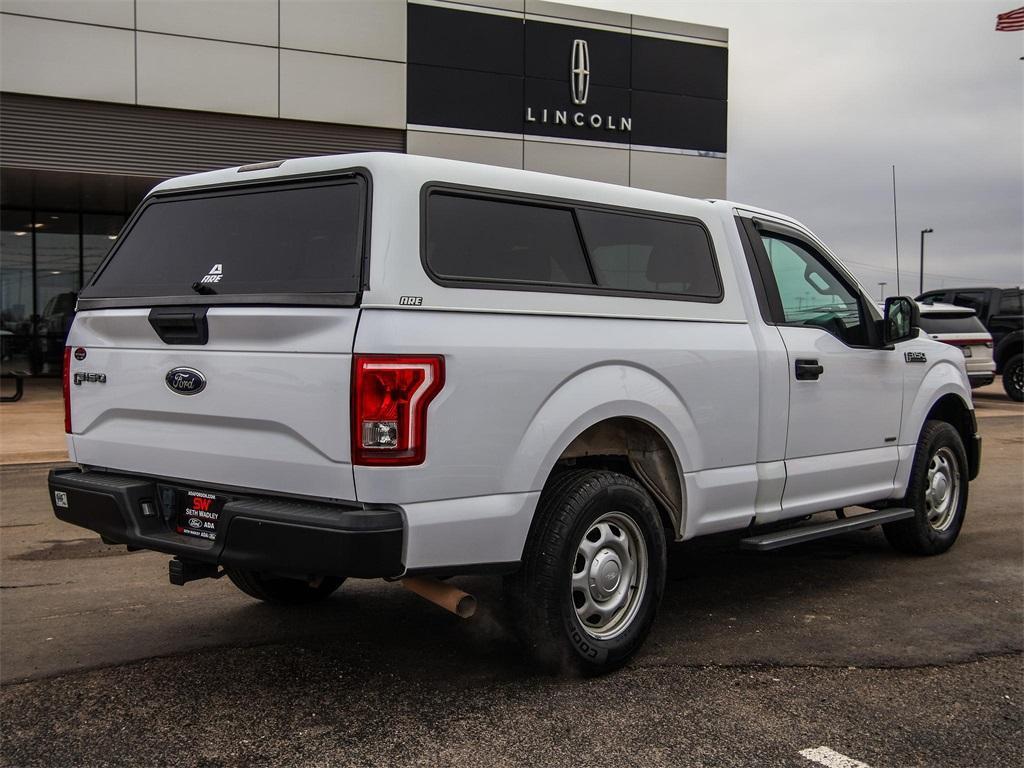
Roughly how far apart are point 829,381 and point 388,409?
2.81 m

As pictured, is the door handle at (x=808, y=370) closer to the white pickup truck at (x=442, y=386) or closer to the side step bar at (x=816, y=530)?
the white pickup truck at (x=442, y=386)

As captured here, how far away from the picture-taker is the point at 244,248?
4.02m

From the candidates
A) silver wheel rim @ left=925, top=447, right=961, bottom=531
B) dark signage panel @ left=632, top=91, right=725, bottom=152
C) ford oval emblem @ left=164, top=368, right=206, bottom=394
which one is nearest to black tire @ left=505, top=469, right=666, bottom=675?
ford oval emblem @ left=164, top=368, right=206, bottom=394

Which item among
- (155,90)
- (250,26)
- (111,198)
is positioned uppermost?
(250,26)

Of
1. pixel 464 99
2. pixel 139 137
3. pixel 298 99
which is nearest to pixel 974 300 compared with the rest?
pixel 464 99

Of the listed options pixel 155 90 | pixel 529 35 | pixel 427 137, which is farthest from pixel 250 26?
pixel 529 35

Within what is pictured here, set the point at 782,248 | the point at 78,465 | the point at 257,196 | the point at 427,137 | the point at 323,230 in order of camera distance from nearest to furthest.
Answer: the point at 323,230, the point at 257,196, the point at 78,465, the point at 782,248, the point at 427,137

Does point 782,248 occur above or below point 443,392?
above

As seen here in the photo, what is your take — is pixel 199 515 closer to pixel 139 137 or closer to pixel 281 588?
pixel 281 588

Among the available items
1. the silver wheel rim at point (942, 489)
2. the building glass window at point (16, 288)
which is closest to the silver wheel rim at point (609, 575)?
the silver wheel rim at point (942, 489)

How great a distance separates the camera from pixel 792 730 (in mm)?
3656

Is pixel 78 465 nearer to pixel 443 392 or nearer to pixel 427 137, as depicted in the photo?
pixel 443 392

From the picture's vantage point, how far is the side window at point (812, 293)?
5.26 meters

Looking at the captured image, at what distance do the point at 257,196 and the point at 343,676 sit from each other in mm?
2006
